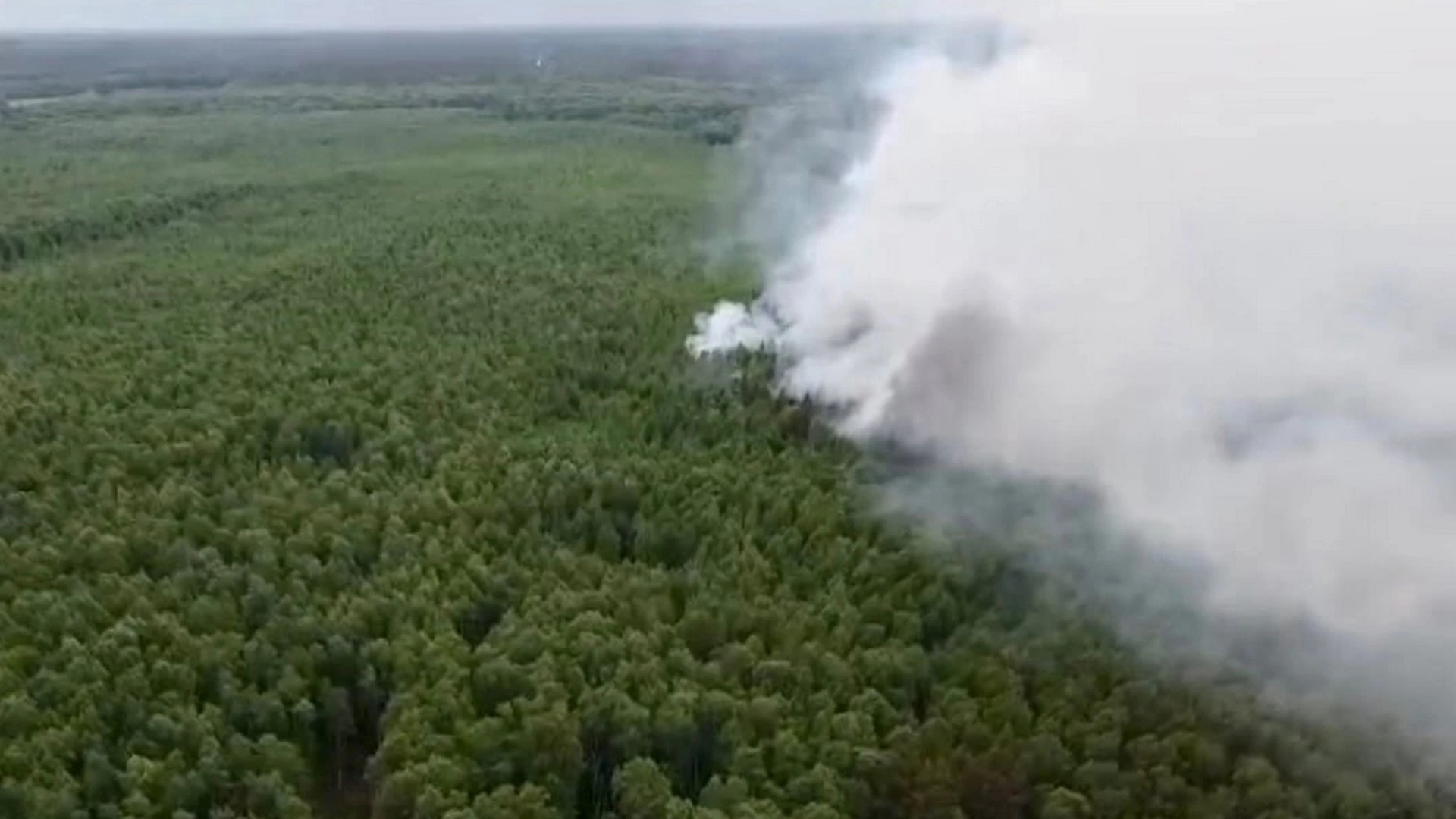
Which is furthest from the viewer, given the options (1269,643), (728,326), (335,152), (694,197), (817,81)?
(817,81)

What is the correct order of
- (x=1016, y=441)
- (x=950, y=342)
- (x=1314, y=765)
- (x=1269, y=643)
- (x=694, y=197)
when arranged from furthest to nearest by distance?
(x=694, y=197), (x=950, y=342), (x=1016, y=441), (x=1269, y=643), (x=1314, y=765)

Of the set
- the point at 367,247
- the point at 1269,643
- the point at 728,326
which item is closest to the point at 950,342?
the point at 728,326

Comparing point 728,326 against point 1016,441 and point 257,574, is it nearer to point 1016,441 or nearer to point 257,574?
point 1016,441

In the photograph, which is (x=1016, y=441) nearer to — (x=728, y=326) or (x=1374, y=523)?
(x=1374, y=523)

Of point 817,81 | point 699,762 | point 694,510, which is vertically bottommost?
point 699,762

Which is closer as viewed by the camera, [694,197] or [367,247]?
[367,247]

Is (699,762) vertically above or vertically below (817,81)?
below

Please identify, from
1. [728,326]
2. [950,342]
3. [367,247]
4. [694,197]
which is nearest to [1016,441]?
[950,342]
